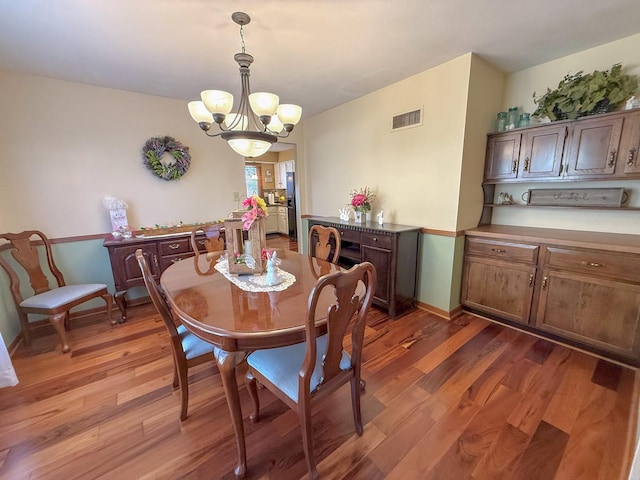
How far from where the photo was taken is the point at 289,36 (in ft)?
6.37

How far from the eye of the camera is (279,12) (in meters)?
1.67

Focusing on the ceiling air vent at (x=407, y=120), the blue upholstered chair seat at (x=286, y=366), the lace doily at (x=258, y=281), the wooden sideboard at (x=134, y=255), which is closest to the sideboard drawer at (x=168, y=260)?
the wooden sideboard at (x=134, y=255)

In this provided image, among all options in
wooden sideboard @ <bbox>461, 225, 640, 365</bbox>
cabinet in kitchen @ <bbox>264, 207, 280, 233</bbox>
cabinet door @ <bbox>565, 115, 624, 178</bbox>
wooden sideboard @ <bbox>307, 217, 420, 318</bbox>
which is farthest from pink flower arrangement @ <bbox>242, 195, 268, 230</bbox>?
cabinet in kitchen @ <bbox>264, 207, 280, 233</bbox>

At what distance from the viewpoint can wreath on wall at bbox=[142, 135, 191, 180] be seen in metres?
3.06

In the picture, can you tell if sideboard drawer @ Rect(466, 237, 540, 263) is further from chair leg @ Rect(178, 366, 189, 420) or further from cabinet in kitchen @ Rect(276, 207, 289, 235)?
cabinet in kitchen @ Rect(276, 207, 289, 235)

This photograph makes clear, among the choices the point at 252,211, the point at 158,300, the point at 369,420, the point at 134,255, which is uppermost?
the point at 252,211

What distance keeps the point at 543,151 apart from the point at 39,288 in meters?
4.74

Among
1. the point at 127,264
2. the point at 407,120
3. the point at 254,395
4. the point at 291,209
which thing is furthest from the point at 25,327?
the point at 291,209

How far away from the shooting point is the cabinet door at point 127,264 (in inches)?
108

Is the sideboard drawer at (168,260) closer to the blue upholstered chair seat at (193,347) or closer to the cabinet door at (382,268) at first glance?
the blue upholstered chair seat at (193,347)

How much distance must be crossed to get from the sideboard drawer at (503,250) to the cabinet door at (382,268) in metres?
0.82

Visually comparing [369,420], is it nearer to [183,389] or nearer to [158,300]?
[183,389]

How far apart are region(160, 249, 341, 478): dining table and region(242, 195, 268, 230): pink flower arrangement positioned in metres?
0.36

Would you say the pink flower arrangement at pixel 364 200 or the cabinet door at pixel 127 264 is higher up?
the pink flower arrangement at pixel 364 200
